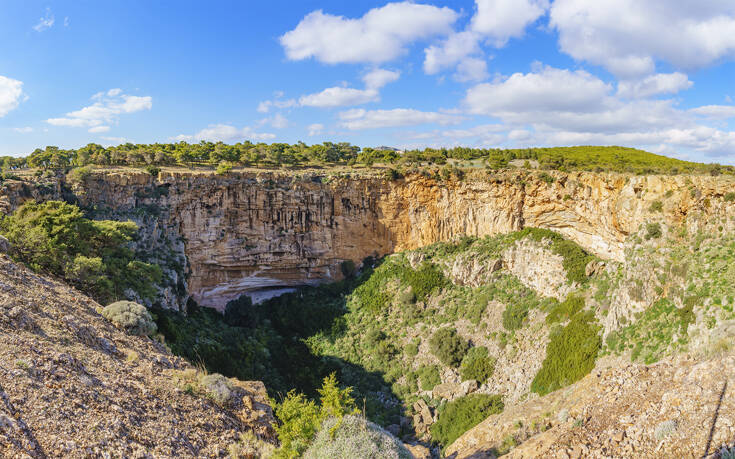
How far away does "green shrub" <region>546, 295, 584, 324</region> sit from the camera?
2277 centimetres

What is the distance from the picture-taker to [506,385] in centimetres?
2209

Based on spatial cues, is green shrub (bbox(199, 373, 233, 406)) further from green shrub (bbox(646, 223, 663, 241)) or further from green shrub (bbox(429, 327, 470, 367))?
green shrub (bbox(646, 223, 663, 241))

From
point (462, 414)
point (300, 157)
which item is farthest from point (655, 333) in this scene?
point (300, 157)

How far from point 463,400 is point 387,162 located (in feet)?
78.5

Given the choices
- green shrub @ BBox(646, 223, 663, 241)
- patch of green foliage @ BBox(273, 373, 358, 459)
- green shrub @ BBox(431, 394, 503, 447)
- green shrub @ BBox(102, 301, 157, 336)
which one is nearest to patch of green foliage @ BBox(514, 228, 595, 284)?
green shrub @ BBox(646, 223, 663, 241)

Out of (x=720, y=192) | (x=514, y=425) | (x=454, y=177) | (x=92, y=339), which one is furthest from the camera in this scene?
(x=454, y=177)

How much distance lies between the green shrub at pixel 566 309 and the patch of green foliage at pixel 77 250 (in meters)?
22.0

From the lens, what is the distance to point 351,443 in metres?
8.45

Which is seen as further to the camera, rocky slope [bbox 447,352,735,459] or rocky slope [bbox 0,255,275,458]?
rocky slope [bbox 447,352,735,459]

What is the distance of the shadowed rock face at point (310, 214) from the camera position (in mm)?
27641

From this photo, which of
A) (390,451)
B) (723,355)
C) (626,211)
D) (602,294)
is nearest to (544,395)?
(602,294)

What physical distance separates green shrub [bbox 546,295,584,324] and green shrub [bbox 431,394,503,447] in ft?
18.5

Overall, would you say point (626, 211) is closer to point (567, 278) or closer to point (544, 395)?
point (567, 278)

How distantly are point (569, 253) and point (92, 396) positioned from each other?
25.6 m
